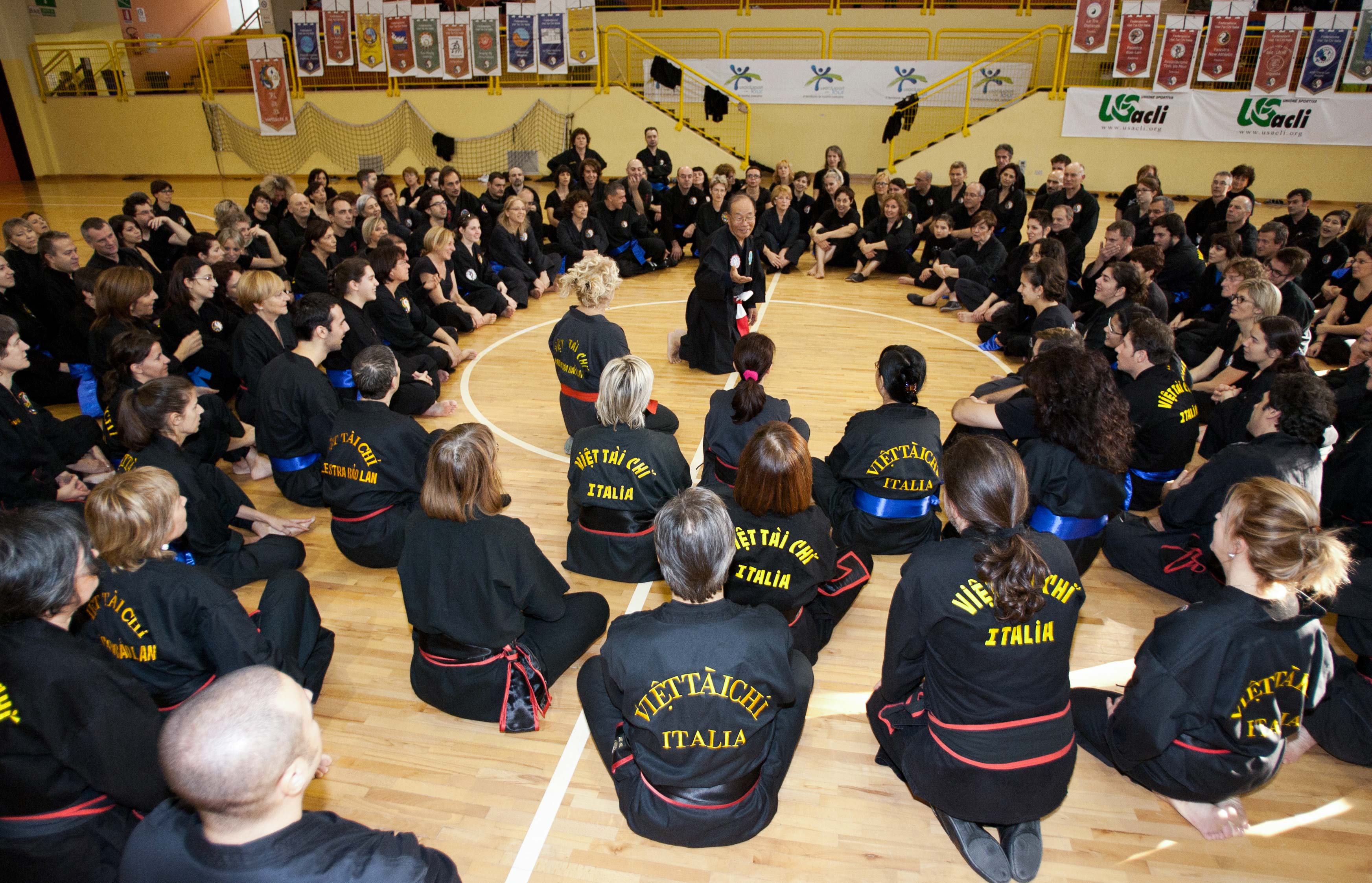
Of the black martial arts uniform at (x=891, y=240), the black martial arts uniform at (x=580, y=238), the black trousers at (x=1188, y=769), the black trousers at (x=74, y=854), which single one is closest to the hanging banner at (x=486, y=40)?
the black martial arts uniform at (x=580, y=238)

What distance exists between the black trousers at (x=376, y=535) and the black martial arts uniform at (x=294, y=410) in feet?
1.44

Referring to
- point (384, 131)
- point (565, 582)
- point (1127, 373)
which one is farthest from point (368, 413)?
point (384, 131)

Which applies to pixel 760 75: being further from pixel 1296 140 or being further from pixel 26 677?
pixel 26 677

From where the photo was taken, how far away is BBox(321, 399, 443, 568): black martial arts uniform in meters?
4.62

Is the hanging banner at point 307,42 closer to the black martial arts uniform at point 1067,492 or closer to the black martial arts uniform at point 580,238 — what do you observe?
the black martial arts uniform at point 580,238

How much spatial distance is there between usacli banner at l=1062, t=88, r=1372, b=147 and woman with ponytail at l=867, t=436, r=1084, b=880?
17.3 metres

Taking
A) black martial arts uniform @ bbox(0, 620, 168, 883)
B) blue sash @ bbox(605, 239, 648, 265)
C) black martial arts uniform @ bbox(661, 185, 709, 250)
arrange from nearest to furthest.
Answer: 1. black martial arts uniform @ bbox(0, 620, 168, 883)
2. blue sash @ bbox(605, 239, 648, 265)
3. black martial arts uniform @ bbox(661, 185, 709, 250)

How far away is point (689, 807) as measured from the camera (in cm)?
298

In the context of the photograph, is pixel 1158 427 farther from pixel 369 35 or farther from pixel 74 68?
pixel 74 68

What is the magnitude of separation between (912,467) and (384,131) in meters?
18.8

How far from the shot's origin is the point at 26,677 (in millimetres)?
2416

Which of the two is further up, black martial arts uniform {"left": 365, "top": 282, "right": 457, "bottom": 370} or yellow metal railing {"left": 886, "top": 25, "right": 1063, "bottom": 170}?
yellow metal railing {"left": 886, "top": 25, "right": 1063, "bottom": 170}

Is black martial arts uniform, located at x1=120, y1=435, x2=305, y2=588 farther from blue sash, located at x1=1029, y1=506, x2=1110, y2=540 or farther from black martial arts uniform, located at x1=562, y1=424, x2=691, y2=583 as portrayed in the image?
blue sash, located at x1=1029, y1=506, x2=1110, y2=540

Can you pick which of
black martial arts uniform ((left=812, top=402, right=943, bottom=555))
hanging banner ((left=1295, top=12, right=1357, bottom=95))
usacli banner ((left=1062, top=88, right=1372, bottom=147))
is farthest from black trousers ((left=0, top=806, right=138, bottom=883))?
hanging banner ((left=1295, top=12, right=1357, bottom=95))
